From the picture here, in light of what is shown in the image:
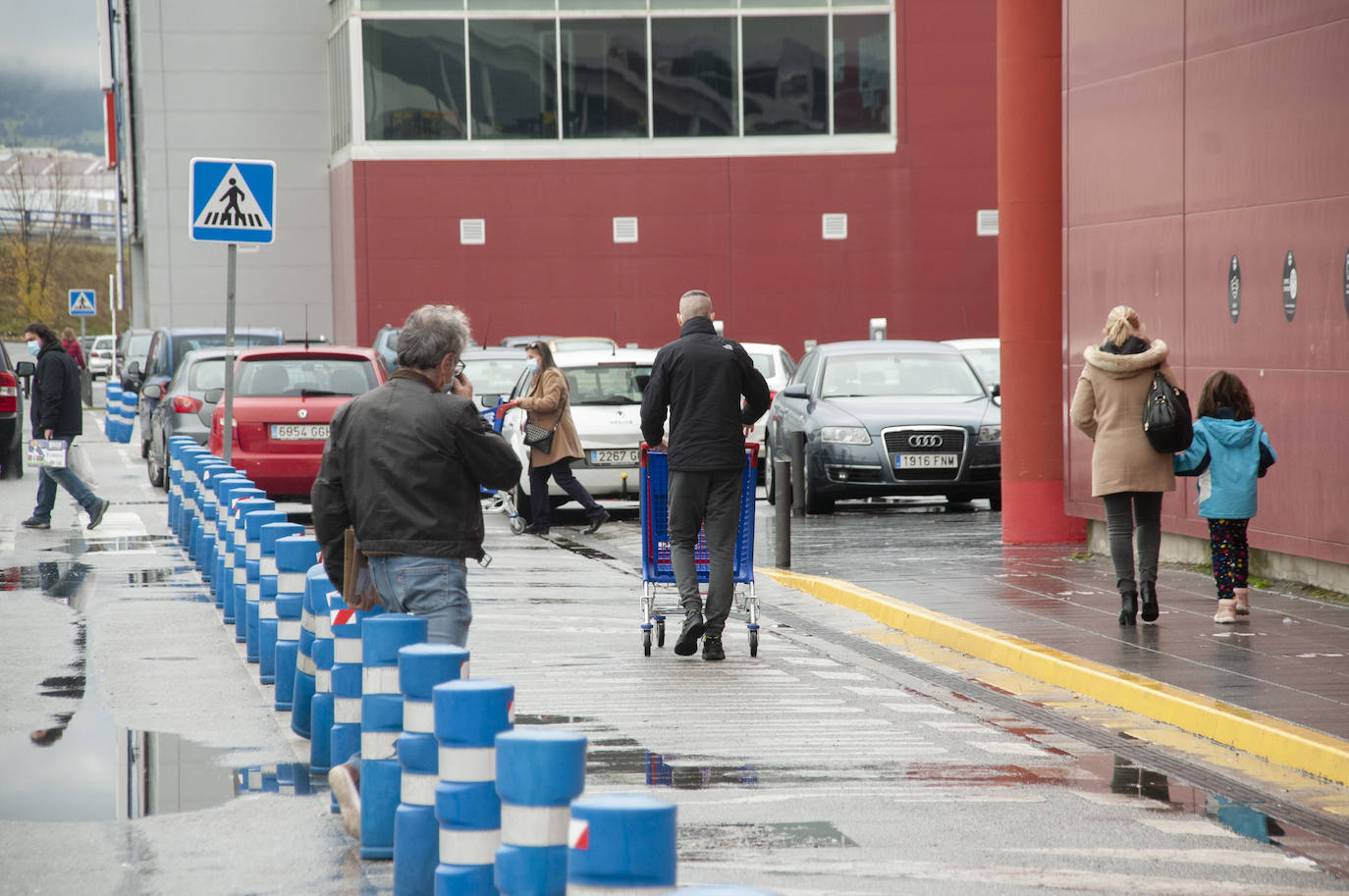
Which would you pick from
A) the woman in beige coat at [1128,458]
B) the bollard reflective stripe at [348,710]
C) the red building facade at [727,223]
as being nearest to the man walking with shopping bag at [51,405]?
the woman in beige coat at [1128,458]

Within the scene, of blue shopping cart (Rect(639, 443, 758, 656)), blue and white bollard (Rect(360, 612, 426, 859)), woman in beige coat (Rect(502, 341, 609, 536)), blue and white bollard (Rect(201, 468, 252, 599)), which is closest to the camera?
blue and white bollard (Rect(360, 612, 426, 859))

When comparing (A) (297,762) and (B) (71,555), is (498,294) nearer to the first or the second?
(B) (71,555)

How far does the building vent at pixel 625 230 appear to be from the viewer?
139 ft

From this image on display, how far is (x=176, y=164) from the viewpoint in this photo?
48.0 meters

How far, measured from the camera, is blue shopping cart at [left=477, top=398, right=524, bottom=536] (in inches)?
691

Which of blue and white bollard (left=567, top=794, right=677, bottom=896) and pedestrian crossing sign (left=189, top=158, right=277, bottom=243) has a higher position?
pedestrian crossing sign (left=189, top=158, right=277, bottom=243)

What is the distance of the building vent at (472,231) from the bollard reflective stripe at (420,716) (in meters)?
37.5

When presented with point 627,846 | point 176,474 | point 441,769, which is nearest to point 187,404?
point 176,474

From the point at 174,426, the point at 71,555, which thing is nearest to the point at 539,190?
the point at 174,426

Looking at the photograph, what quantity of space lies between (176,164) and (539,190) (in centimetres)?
1140

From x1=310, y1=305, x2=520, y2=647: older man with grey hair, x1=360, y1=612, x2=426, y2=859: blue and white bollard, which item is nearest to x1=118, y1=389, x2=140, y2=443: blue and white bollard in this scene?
x1=310, y1=305, x2=520, y2=647: older man with grey hair

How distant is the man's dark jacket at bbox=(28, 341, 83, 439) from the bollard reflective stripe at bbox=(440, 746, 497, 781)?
534 inches

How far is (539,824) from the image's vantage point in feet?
13.3

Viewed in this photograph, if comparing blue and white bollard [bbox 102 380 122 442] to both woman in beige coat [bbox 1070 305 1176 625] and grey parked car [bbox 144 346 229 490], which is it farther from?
woman in beige coat [bbox 1070 305 1176 625]
